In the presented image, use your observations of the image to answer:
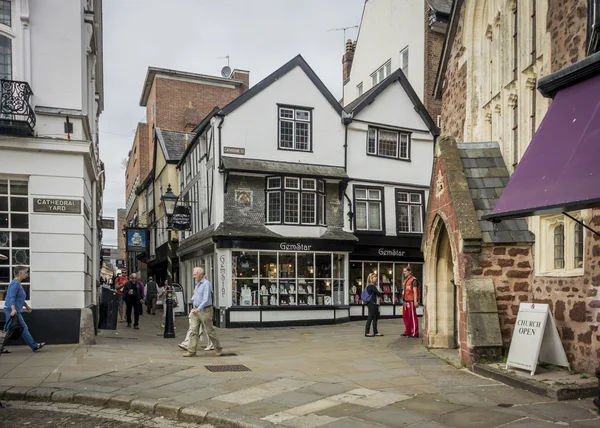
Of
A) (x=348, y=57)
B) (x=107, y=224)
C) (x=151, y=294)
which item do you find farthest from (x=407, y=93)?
(x=151, y=294)

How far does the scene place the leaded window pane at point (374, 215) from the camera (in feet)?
74.3

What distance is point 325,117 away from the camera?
21.6 metres

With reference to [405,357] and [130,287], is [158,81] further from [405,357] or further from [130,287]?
[405,357]

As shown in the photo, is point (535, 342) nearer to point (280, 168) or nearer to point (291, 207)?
point (291, 207)

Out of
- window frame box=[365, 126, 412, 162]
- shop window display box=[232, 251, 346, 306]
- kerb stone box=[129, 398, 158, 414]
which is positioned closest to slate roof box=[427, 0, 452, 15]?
window frame box=[365, 126, 412, 162]

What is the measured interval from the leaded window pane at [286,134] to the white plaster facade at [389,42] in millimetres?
6966

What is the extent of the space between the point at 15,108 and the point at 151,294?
1378 cm

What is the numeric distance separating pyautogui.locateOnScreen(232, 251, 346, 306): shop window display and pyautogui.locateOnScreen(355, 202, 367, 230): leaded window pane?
161 centimetres

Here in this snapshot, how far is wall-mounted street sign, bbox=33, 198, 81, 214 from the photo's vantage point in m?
12.9

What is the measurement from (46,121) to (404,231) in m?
14.6

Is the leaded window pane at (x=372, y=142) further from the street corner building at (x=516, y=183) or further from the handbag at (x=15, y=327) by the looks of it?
the handbag at (x=15, y=327)

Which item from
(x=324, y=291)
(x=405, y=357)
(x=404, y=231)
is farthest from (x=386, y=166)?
(x=405, y=357)

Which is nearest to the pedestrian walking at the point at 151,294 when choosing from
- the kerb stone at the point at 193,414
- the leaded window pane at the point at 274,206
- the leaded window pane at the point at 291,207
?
the leaded window pane at the point at 274,206

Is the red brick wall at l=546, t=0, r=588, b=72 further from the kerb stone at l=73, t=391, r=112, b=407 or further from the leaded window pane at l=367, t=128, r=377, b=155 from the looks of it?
the leaded window pane at l=367, t=128, r=377, b=155
